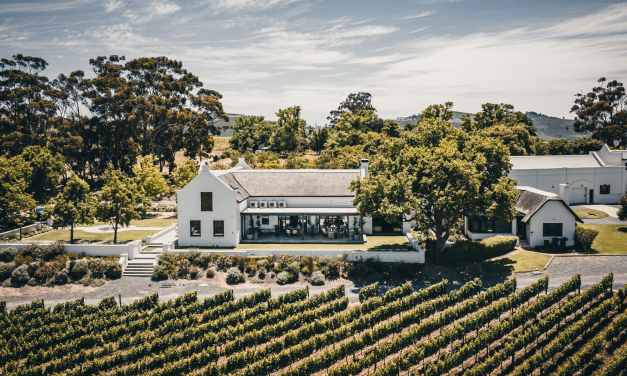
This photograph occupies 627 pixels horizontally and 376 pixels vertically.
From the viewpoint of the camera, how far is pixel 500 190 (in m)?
30.2

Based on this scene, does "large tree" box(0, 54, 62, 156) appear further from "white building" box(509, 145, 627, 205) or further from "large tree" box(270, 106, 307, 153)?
"white building" box(509, 145, 627, 205)

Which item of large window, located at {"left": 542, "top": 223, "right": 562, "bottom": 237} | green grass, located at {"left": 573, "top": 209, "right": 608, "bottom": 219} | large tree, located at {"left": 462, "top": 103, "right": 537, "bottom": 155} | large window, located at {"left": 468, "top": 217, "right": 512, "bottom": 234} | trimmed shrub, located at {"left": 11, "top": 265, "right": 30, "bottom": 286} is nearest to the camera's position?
trimmed shrub, located at {"left": 11, "top": 265, "right": 30, "bottom": 286}

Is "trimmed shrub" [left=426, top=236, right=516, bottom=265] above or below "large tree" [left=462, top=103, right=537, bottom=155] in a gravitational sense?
below

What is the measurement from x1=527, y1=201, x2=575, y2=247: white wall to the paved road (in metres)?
3.66

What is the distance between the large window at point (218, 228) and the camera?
35438mm

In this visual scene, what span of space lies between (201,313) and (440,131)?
77.0 feet

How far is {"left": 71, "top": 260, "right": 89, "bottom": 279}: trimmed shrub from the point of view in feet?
100

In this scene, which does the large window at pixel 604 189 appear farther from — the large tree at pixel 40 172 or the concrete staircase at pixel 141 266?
the large tree at pixel 40 172

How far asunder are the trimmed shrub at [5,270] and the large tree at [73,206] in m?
4.34

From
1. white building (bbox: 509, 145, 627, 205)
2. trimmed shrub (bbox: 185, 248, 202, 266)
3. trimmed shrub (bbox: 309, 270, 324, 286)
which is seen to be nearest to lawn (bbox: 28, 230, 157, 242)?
trimmed shrub (bbox: 185, 248, 202, 266)

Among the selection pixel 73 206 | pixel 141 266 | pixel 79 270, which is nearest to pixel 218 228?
pixel 141 266

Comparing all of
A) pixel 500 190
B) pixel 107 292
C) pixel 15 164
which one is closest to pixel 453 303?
pixel 500 190

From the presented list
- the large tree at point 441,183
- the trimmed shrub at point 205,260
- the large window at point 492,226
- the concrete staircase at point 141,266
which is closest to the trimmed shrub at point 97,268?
the concrete staircase at point 141,266

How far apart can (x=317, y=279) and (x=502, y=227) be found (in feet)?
63.2
